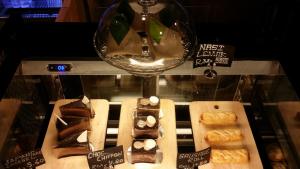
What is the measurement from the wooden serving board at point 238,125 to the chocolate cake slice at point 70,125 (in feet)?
3.14

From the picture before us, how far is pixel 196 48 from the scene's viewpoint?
2.37 m

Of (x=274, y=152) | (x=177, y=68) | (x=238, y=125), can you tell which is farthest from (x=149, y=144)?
(x=274, y=152)

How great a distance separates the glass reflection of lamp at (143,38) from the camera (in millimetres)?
2051

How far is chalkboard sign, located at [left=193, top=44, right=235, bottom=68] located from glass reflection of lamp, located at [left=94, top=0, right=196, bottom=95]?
0.50 feet

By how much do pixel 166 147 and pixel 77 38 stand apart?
45.3 inches

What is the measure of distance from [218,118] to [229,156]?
396 millimetres

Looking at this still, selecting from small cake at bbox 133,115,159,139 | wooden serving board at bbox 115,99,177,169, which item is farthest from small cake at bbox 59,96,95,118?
small cake at bbox 133,115,159,139

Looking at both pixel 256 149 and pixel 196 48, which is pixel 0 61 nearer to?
pixel 196 48

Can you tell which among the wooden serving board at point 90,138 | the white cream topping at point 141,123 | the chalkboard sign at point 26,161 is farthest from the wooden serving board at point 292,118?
the chalkboard sign at point 26,161

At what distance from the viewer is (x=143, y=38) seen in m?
2.15

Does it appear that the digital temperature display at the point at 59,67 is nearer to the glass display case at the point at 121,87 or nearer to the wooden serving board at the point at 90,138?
the glass display case at the point at 121,87

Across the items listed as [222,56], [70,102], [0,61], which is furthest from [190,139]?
[0,61]

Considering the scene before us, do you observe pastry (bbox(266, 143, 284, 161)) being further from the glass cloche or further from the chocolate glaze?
the chocolate glaze

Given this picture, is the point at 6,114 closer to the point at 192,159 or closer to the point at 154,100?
the point at 154,100
